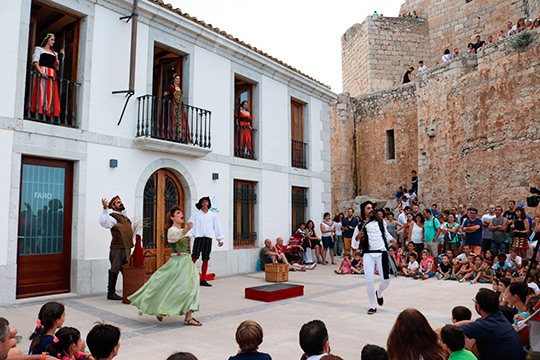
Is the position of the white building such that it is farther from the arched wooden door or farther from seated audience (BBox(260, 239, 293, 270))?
seated audience (BBox(260, 239, 293, 270))

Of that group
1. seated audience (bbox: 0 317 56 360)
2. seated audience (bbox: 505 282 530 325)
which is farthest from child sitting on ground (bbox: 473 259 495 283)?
seated audience (bbox: 0 317 56 360)

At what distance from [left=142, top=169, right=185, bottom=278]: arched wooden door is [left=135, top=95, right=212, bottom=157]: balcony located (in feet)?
2.43

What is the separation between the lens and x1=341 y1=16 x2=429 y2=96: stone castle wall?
24.4 metres

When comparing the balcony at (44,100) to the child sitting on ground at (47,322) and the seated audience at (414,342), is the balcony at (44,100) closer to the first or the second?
the child sitting on ground at (47,322)

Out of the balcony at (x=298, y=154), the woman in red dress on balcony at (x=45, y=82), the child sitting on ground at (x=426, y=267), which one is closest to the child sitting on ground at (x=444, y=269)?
the child sitting on ground at (x=426, y=267)

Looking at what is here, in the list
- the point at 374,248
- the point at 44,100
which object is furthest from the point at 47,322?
the point at 44,100

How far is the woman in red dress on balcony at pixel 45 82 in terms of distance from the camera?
7246 millimetres

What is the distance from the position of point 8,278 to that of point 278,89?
8.57 m

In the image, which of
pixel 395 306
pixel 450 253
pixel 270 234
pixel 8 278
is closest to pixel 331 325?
pixel 395 306

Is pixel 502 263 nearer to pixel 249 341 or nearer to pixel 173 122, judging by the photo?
pixel 173 122

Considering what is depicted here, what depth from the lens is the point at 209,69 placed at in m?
10.3

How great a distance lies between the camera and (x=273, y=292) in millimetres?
7059

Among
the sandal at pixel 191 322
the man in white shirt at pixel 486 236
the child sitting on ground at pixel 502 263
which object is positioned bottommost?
the sandal at pixel 191 322

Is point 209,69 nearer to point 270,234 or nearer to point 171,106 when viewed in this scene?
point 171,106
